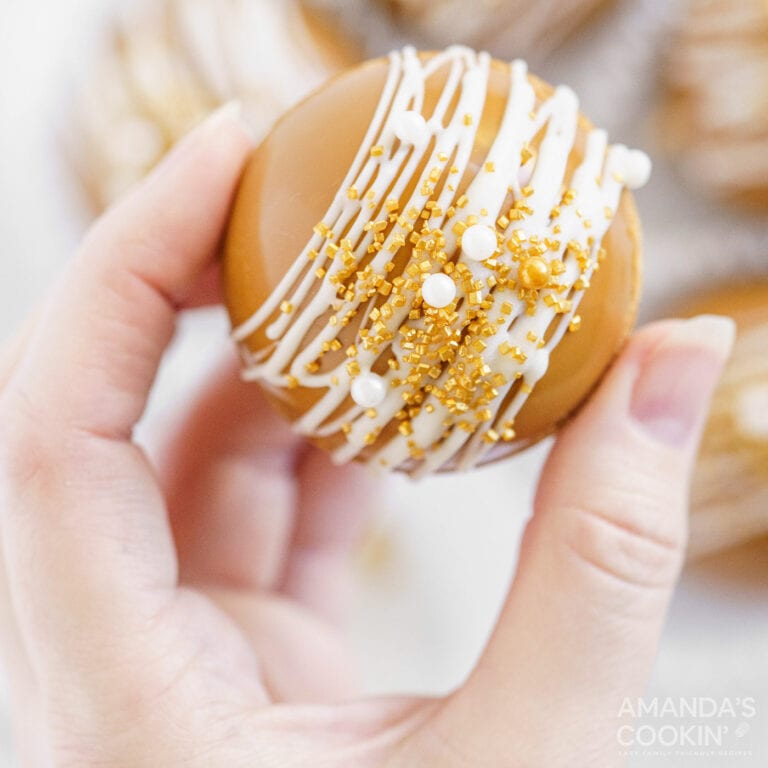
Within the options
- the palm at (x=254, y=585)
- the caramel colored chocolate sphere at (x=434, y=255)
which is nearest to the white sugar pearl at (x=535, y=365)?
the caramel colored chocolate sphere at (x=434, y=255)

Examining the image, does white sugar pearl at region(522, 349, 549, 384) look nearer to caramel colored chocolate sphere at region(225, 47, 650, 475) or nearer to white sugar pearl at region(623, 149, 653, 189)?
caramel colored chocolate sphere at region(225, 47, 650, 475)

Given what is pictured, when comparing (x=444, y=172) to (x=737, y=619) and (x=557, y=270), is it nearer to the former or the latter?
(x=557, y=270)

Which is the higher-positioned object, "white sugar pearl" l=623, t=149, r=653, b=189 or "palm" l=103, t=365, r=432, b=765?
"white sugar pearl" l=623, t=149, r=653, b=189

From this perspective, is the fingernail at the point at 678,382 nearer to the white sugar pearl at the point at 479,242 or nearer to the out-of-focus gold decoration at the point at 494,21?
the white sugar pearl at the point at 479,242

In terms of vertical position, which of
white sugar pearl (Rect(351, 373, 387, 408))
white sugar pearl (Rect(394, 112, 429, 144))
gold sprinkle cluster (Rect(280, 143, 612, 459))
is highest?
white sugar pearl (Rect(394, 112, 429, 144))

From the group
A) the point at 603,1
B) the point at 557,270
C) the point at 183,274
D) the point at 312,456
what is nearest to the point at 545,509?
the point at 557,270

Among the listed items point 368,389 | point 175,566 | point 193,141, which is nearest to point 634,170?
point 368,389

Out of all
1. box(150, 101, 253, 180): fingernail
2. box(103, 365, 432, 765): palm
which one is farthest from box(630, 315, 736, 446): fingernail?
box(150, 101, 253, 180): fingernail

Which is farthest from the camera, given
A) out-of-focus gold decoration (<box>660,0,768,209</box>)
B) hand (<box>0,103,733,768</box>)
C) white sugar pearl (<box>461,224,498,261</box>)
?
out-of-focus gold decoration (<box>660,0,768,209</box>)
